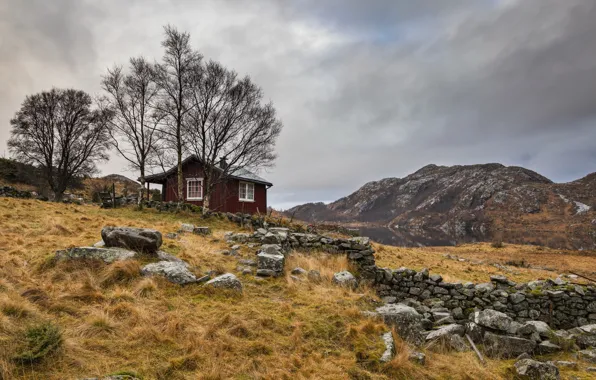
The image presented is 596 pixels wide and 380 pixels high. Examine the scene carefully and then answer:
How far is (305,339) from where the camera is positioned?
581 centimetres

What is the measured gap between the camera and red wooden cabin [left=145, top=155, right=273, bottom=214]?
93.3 ft

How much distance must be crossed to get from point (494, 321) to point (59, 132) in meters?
36.5

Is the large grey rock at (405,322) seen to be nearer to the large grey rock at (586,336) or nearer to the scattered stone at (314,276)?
the scattered stone at (314,276)

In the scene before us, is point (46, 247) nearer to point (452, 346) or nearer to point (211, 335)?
point (211, 335)

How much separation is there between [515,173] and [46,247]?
8958 inches

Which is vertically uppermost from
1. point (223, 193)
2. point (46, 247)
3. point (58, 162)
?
point (58, 162)

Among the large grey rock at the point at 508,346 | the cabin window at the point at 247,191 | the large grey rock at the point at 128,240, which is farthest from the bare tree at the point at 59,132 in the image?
the large grey rock at the point at 508,346

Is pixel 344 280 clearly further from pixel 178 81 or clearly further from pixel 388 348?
pixel 178 81

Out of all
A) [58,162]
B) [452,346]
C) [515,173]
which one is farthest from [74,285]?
[515,173]

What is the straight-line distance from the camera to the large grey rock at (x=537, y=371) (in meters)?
5.30

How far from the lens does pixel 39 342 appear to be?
3.98 metres

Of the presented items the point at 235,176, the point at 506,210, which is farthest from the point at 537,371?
the point at 506,210

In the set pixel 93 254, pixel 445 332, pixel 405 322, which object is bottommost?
pixel 445 332

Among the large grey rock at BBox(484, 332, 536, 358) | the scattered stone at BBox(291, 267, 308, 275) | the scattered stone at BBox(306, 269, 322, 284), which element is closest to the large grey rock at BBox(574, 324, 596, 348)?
the large grey rock at BBox(484, 332, 536, 358)
